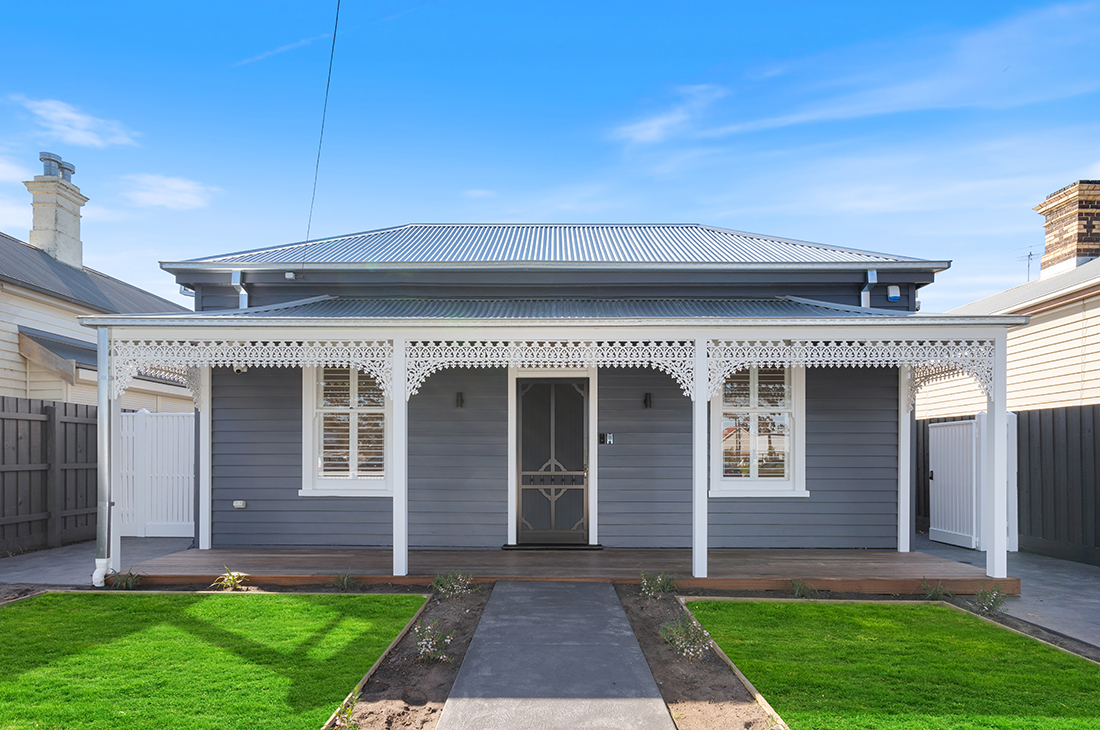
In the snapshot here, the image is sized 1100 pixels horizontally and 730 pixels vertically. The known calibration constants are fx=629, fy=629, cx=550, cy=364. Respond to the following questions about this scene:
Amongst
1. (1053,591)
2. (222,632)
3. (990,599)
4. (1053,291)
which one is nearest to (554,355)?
(222,632)

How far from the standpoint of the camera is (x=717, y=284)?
848cm

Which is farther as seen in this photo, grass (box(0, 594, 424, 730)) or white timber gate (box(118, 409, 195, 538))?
white timber gate (box(118, 409, 195, 538))

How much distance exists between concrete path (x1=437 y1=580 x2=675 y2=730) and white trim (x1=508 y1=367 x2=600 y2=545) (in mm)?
1957

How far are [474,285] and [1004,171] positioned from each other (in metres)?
12.9

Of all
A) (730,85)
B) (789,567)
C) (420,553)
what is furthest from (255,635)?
(730,85)

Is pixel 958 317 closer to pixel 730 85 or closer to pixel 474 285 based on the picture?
pixel 474 285

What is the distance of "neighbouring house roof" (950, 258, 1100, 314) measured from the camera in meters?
8.42

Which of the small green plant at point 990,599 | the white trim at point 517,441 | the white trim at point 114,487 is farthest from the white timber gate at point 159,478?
the small green plant at point 990,599

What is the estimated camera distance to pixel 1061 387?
895cm

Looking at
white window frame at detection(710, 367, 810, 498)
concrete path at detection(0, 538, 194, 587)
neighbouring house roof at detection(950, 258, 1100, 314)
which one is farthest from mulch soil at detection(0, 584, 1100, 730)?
neighbouring house roof at detection(950, 258, 1100, 314)

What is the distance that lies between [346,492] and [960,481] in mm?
8734

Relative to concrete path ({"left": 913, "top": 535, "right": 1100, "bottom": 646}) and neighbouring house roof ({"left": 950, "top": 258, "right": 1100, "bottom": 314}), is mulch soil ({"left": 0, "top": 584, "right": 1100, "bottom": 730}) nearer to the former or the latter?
concrete path ({"left": 913, "top": 535, "right": 1100, "bottom": 646})

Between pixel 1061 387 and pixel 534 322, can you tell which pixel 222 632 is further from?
pixel 1061 387

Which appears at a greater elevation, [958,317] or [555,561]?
[958,317]
